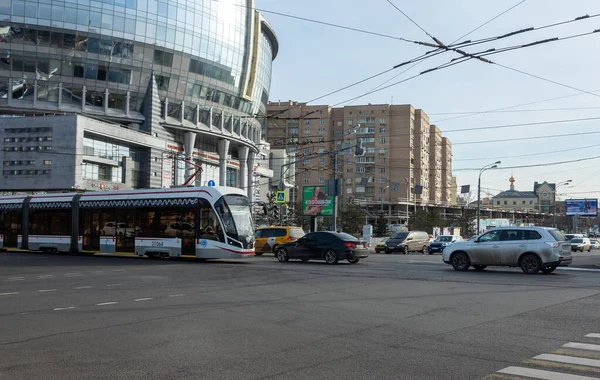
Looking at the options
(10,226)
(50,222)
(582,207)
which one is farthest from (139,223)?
(582,207)

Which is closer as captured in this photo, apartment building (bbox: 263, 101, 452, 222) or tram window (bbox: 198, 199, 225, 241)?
tram window (bbox: 198, 199, 225, 241)

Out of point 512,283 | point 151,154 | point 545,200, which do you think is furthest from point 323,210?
point 545,200

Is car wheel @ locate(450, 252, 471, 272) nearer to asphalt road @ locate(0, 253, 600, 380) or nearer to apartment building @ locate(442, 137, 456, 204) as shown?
asphalt road @ locate(0, 253, 600, 380)

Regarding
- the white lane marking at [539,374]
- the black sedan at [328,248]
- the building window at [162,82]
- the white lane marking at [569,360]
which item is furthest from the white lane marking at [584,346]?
the building window at [162,82]

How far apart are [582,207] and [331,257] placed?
62.9 metres

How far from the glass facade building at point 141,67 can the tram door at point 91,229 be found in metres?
26.5

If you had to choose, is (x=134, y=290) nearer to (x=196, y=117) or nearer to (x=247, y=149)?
(x=196, y=117)

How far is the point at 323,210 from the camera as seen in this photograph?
1732 inches

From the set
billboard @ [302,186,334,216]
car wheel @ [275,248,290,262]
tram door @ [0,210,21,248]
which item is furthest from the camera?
billboard @ [302,186,334,216]

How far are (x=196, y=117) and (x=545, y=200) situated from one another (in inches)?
4090

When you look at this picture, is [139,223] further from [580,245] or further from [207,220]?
[580,245]

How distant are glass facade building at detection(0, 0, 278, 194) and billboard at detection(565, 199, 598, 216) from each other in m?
46.1

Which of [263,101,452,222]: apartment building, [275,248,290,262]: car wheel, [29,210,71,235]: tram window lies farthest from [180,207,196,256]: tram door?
[263,101,452,222]: apartment building

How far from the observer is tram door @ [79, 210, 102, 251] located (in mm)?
27969
